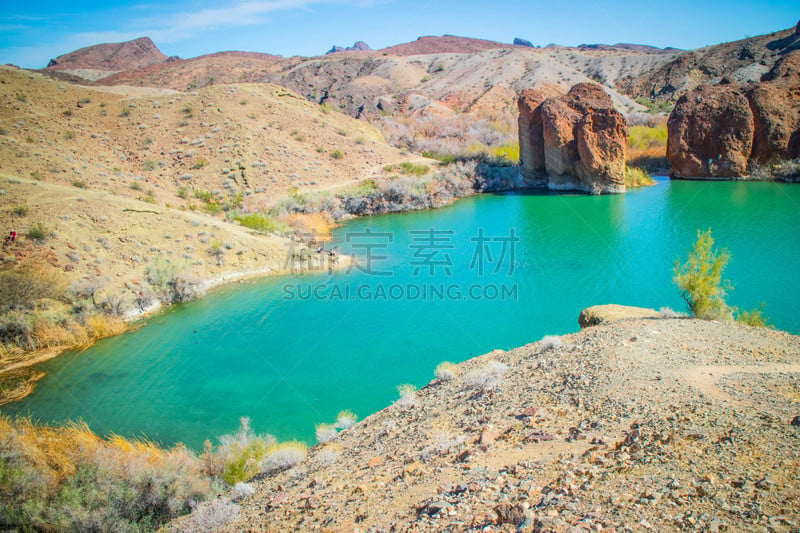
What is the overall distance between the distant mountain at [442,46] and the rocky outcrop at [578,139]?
75651mm

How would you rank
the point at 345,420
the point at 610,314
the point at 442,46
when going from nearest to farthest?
the point at 345,420 → the point at 610,314 → the point at 442,46

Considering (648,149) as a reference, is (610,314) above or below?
below

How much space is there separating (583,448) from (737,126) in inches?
1158

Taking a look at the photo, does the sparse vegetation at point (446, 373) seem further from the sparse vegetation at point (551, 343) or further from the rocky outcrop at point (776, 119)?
the rocky outcrop at point (776, 119)

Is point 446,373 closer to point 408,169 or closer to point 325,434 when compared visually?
point 325,434

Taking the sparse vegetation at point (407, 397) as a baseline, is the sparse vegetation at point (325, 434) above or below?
below

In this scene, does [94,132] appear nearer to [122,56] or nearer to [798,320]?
[798,320]

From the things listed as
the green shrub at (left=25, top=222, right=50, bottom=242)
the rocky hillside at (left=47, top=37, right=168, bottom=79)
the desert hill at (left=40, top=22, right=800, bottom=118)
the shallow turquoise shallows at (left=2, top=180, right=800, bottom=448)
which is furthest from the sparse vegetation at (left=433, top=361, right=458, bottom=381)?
the rocky hillside at (left=47, top=37, right=168, bottom=79)

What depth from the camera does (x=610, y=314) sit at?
31.2 ft

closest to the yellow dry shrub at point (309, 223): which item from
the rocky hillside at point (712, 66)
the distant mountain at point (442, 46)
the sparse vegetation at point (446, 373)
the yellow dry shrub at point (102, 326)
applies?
the yellow dry shrub at point (102, 326)

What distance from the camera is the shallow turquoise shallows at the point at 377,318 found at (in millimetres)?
9000

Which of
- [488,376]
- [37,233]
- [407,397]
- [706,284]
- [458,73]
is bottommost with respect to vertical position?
[407,397]

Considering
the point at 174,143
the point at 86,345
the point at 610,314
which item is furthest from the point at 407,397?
the point at 174,143

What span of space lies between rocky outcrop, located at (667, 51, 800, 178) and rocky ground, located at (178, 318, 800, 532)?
24.1 meters
